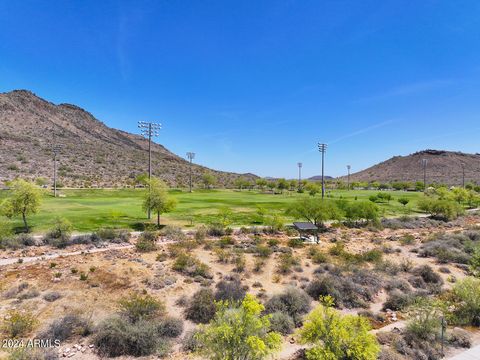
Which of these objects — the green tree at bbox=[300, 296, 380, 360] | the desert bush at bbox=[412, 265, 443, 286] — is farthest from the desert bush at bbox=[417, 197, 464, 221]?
the green tree at bbox=[300, 296, 380, 360]

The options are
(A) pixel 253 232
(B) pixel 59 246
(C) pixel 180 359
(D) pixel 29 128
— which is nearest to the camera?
(C) pixel 180 359

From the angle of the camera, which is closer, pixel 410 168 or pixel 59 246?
pixel 59 246

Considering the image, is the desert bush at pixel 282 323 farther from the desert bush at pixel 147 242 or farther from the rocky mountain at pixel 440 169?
the rocky mountain at pixel 440 169

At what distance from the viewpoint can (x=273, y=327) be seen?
1362 centimetres

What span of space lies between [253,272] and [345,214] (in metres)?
24.0

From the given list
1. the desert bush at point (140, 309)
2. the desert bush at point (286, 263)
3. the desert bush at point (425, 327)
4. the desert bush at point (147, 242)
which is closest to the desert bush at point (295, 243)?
the desert bush at point (286, 263)

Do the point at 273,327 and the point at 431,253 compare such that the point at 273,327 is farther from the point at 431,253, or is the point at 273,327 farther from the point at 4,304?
the point at 431,253

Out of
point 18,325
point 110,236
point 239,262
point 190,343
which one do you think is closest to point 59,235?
point 110,236

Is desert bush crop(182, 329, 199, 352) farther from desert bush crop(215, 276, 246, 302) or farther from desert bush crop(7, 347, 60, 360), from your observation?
desert bush crop(7, 347, 60, 360)

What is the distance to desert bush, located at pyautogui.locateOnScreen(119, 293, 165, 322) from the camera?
14.0m

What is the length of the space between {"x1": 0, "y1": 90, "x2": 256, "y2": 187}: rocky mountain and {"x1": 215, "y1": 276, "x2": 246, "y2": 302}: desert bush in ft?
216

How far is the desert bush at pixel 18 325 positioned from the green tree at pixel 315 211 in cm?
2996

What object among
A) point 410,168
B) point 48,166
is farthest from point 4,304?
point 410,168

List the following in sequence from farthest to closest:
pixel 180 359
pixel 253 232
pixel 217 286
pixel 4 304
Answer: pixel 253 232, pixel 217 286, pixel 4 304, pixel 180 359
